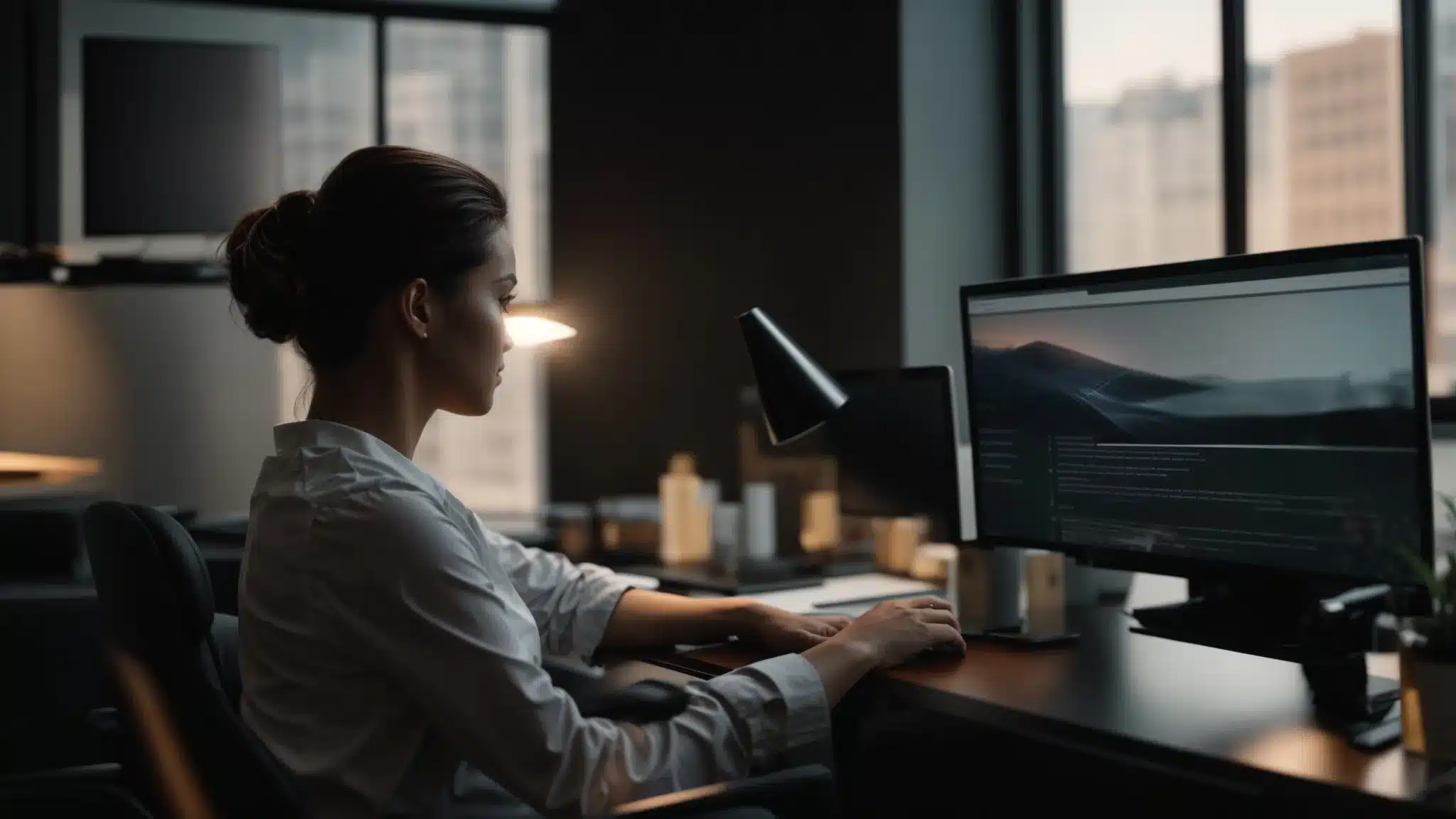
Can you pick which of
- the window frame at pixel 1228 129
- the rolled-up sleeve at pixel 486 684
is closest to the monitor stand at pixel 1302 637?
the window frame at pixel 1228 129

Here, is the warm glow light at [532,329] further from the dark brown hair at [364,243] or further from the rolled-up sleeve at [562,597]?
the dark brown hair at [364,243]

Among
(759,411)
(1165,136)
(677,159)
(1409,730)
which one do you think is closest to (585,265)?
(677,159)

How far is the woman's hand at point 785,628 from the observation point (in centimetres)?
168

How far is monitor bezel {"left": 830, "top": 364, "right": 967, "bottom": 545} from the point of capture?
80.3 inches

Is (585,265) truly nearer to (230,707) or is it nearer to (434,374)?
(434,374)

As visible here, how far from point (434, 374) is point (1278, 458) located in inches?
36.8

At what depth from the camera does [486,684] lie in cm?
124

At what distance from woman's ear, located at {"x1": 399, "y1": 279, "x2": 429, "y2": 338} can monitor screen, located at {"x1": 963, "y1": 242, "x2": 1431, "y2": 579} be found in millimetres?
823

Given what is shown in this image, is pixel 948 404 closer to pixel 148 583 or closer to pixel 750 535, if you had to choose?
pixel 750 535

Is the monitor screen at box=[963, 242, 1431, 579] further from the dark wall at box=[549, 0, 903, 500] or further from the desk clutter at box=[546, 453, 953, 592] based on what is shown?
the dark wall at box=[549, 0, 903, 500]

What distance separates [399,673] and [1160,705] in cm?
75

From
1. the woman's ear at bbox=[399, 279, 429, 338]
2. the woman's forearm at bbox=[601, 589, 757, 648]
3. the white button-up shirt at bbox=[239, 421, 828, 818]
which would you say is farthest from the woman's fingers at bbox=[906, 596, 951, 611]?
the woman's ear at bbox=[399, 279, 429, 338]

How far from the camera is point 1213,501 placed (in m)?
1.58

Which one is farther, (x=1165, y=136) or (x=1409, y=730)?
(x=1165, y=136)
